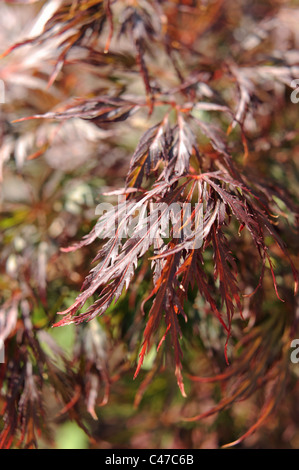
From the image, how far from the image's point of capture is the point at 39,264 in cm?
85

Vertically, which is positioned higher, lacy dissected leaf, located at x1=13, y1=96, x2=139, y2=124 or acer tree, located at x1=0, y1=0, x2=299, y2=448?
lacy dissected leaf, located at x1=13, y1=96, x2=139, y2=124

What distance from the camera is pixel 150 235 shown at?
52 cm

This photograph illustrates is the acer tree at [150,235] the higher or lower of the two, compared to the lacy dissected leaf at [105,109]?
lower

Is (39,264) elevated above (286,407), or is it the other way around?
(39,264)

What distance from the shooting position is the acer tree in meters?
0.54

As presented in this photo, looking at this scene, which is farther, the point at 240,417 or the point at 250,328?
the point at 240,417

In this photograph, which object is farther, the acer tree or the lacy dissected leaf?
the lacy dissected leaf

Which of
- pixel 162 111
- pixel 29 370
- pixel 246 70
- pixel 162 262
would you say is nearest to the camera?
pixel 162 262

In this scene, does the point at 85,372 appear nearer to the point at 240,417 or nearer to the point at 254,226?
the point at 254,226

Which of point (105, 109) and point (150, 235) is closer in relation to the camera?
point (150, 235)

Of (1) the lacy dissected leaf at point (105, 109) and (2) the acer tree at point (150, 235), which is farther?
(1) the lacy dissected leaf at point (105, 109)

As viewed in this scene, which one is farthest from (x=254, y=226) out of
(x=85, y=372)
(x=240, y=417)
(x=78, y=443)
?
(x=78, y=443)

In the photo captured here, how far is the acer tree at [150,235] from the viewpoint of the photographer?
0.54 m

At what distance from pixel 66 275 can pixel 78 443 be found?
0.59 m
